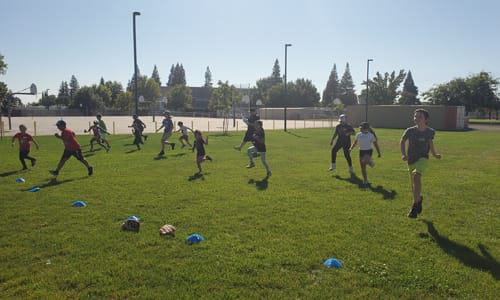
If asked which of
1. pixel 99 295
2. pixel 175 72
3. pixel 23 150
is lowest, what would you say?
pixel 99 295

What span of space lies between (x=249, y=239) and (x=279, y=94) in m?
94.5

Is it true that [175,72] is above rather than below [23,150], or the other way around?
above

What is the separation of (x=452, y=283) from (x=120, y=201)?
6.17 m

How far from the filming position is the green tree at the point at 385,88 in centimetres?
7719

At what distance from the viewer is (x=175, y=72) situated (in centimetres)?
14388

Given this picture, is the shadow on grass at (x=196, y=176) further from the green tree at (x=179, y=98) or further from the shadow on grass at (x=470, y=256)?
the green tree at (x=179, y=98)

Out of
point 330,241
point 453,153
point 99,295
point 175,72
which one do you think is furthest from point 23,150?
point 175,72

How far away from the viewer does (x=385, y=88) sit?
7781 centimetres

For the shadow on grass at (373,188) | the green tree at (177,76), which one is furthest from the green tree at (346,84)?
the shadow on grass at (373,188)

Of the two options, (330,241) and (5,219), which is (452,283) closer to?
(330,241)

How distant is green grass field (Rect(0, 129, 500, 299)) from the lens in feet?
13.5

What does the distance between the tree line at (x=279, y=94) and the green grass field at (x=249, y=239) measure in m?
37.3

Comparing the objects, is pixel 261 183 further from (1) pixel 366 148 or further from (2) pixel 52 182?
(2) pixel 52 182

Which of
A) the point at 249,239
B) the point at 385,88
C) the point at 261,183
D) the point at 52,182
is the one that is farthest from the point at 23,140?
the point at 385,88
